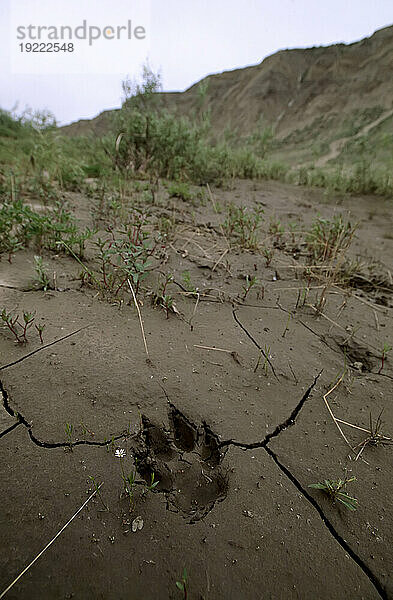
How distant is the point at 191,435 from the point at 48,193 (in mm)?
3015

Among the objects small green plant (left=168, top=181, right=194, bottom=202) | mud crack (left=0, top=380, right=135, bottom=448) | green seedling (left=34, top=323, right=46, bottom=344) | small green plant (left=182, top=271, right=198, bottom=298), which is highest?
small green plant (left=168, top=181, right=194, bottom=202)

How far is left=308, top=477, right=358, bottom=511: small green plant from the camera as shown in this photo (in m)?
1.03

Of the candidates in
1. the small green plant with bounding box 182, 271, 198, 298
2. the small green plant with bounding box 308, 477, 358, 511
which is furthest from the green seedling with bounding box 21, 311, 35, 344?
the small green plant with bounding box 308, 477, 358, 511

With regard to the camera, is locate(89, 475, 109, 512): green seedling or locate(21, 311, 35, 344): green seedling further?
locate(21, 311, 35, 344): green seedling

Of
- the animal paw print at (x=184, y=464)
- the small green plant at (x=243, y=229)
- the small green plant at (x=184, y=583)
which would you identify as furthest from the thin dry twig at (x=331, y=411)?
the small green plant at (x=243, y=229)

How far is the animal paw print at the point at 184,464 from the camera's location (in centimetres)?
102

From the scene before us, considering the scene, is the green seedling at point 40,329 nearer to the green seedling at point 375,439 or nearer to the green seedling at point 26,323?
the green seedling at point 26,323

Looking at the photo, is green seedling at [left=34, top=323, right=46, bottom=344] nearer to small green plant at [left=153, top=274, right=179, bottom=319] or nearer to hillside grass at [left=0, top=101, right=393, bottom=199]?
small green plant at [left=153, top=274, right=179, bottom=319]

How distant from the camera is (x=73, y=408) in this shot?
1.22 m

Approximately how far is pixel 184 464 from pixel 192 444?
0.08 meters

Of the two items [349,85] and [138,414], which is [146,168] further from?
[349,85]

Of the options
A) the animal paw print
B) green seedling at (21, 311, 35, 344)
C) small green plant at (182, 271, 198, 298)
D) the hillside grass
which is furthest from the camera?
the hillside grass

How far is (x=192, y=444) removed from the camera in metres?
1.20

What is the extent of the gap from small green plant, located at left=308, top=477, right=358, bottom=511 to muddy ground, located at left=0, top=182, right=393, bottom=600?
0.02 metres
